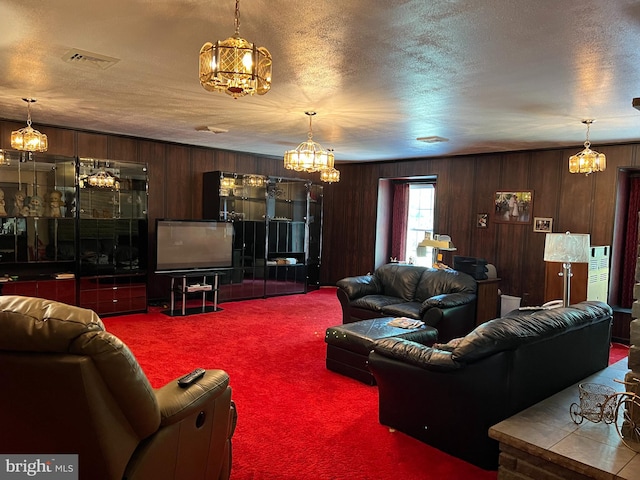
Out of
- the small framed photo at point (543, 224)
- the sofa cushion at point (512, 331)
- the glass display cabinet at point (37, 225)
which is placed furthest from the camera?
the small framed photo at point (543, 224)

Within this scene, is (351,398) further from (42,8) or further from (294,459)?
(42,8)

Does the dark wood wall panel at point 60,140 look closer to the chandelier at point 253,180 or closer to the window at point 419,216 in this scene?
the chandelier at point 253,180

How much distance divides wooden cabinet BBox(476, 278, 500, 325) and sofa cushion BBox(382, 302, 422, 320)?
0.85 meters

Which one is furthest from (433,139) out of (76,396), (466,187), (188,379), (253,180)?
(76,396)

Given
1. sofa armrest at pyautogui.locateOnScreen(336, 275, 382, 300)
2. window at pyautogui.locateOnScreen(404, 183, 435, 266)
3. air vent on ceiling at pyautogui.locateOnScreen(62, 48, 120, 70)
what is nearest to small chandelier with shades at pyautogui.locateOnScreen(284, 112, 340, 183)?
sofa armrest at pyautogui.locateOnScreen(336, 275, 382, 300)

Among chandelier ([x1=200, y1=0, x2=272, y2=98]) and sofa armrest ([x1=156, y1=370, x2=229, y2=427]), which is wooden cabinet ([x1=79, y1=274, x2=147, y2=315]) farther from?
chandelier ([x1=200, y1=0, x2=272, y2=98])

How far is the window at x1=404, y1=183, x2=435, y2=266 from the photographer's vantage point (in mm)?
8602

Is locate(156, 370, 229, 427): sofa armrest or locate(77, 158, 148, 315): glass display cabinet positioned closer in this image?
locate(156, 370, 229, 427): sofa armrest

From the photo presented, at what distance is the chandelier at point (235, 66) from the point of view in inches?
77.1

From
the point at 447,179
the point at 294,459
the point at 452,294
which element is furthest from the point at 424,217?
the point at 294,459

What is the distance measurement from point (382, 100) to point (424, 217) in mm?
4811

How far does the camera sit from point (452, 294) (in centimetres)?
530

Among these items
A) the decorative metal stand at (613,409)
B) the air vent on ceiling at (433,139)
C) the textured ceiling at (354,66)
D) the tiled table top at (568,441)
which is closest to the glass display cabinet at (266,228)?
the textured ceiling at (354,66)

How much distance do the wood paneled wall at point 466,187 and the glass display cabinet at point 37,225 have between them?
0.35 meters
